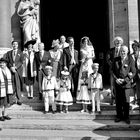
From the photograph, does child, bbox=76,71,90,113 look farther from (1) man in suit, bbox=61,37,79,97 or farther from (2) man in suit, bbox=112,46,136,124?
(2) man in suit, bbox=112,46,136,124

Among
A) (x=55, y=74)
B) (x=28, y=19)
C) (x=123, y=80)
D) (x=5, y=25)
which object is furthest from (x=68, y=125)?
(x=28, y=19)

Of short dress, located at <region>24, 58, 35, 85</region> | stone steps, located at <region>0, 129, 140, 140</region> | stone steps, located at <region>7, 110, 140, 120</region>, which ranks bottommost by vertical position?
stone steps, located at <region>0, 129, 140, 140</region>

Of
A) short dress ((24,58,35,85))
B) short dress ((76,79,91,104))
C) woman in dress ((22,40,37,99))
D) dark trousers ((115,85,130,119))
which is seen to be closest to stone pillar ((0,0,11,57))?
woman in dress ((22,40,37,99))

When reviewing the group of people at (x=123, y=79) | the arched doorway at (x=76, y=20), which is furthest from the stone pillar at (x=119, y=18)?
the arched doorway at (x=76, y=20)

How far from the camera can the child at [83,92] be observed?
868 centimetres

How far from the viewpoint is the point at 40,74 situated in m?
9.48

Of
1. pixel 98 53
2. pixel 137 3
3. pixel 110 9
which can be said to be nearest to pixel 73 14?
pixel 98 53

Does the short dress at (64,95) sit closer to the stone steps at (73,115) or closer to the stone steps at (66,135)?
the stone steps at (73,115)

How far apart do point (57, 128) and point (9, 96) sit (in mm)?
1950

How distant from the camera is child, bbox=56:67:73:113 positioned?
8.65 metres

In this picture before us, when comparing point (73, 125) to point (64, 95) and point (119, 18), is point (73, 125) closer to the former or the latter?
point (64, 95)

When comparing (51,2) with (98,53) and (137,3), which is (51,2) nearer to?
(98,53)

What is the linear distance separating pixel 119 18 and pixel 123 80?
4.90 meters

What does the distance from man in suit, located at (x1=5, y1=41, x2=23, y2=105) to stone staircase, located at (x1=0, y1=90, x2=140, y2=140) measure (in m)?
0.58
